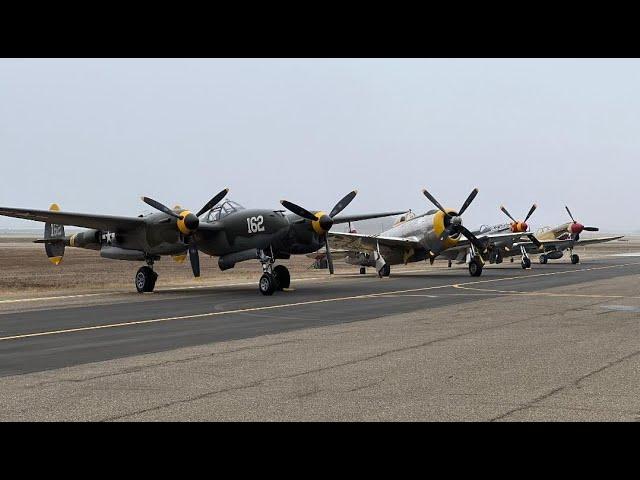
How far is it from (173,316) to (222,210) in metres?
10.0

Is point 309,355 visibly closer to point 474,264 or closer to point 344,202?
point 344,202

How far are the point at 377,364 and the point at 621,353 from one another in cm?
417

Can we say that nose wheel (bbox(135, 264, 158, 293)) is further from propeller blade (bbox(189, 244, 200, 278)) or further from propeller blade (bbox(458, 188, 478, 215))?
propeller blade (bbox(458, 188, 478, 215))

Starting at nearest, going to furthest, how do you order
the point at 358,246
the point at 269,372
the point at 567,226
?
the point at 269,372 < the point at 358,246 < the point at 567,226

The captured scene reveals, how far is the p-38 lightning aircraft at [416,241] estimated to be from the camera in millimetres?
39844

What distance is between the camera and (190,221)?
2606 cm

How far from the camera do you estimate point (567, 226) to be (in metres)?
63.7

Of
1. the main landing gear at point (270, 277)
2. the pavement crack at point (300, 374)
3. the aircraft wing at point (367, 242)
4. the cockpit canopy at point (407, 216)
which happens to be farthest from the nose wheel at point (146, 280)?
the cockpit canopy at point (407, 216)

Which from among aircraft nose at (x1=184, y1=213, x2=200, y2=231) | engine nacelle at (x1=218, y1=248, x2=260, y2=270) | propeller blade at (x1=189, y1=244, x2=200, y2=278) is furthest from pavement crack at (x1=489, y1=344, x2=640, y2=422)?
propeller blade at (x1=189, y1=244, x2=200, y2=278)

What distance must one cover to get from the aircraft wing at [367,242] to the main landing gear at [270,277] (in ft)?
36.5

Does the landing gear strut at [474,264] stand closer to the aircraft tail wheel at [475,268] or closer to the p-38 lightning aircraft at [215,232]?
the aircraft tail wheel at [475,268]

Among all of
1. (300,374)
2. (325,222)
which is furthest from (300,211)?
(300,374)
